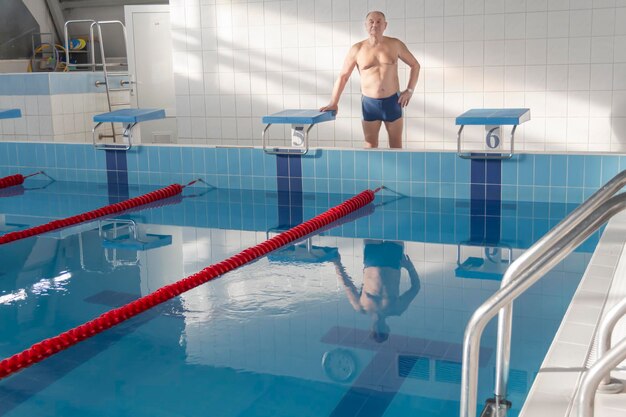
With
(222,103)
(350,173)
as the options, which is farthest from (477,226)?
(222,103)

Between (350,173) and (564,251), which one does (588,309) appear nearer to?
(564,251)

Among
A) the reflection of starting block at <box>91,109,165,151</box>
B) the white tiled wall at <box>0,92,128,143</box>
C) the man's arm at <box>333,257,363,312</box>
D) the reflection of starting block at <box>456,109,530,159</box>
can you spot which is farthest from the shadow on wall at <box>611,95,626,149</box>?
the white tiled wall at <box>0,92,128,143</box>

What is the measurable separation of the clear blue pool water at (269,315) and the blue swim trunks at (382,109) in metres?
1.31

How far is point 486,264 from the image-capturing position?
465 centimetres

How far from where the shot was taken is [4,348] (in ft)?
11.3

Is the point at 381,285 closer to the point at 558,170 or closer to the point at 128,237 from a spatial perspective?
the point at 128,237

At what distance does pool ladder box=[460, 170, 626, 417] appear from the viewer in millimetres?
1836

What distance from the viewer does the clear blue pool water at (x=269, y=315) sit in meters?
2.91

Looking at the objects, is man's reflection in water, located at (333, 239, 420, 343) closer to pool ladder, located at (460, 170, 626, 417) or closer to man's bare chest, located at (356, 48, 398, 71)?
pool ladder, located at (460, 170, 626, 417)

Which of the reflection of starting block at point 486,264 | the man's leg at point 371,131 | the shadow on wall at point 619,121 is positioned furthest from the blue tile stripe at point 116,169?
the shadow on wall at point 619,121

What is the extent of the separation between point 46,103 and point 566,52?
5847 mm

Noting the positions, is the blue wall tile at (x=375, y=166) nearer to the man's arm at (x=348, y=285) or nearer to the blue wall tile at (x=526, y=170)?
the blue wall tile at (x=526, y=170)

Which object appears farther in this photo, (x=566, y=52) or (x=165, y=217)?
(x=566, y=52)

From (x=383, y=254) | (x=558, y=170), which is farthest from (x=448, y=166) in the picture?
(x=383, y=254)
